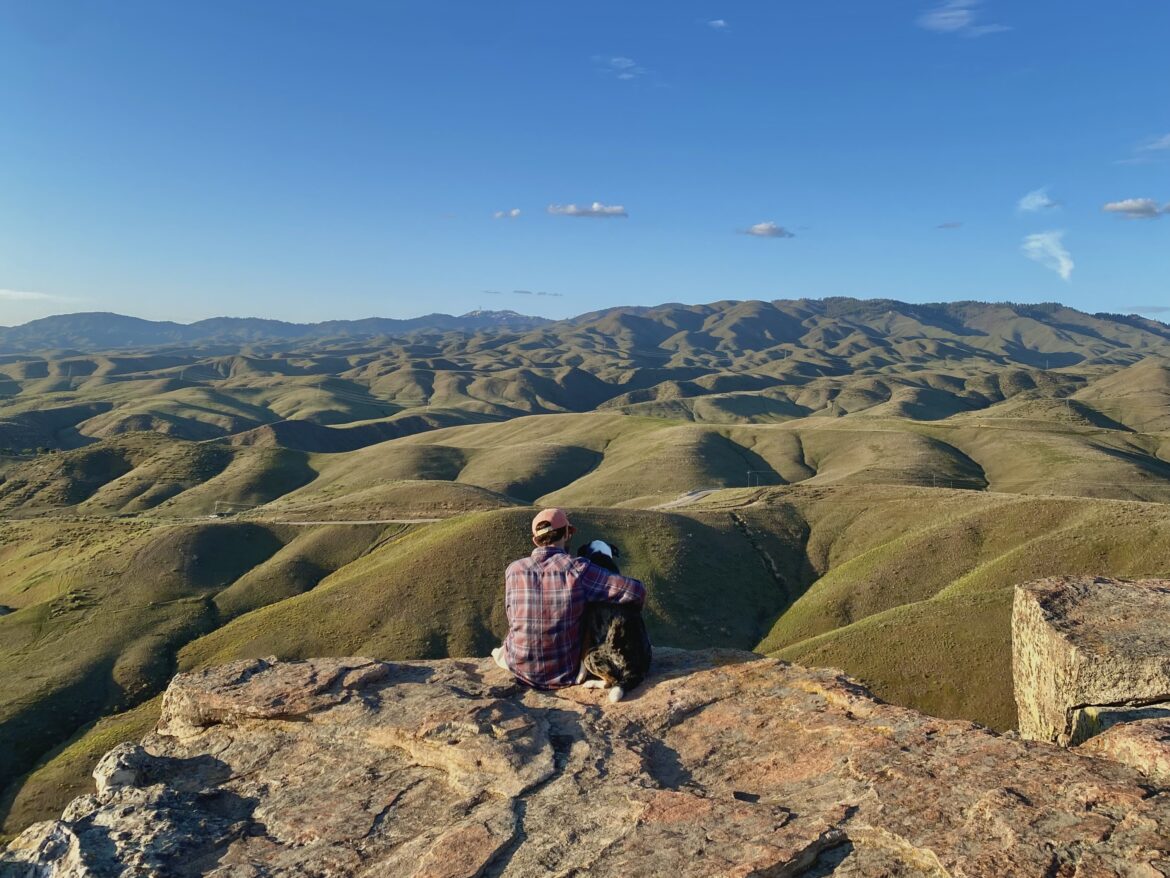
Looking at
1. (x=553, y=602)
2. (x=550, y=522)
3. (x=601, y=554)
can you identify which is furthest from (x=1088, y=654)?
(x=550, y=522)

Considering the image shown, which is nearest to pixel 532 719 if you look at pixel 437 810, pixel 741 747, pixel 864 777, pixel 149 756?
pixel 437 810

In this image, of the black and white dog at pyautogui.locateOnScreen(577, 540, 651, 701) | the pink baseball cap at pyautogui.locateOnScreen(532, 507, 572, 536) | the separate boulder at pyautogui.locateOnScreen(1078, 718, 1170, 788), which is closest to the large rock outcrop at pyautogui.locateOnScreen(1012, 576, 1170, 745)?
the separate boulder at pyautogui.locateOnScreen(1078, 718, 1170, 788)

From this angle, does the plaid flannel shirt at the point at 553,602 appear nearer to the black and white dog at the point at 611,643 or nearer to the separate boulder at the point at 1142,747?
the black and white dog at the point at 611,643

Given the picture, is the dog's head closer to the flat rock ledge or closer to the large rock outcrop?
the flat rock ledge

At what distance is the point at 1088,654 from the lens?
15.6 m

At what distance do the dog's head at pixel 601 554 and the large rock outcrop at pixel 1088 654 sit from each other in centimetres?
1022

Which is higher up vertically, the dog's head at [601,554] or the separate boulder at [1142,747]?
the dog's head at [601,554]

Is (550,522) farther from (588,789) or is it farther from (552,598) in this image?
(588,789)

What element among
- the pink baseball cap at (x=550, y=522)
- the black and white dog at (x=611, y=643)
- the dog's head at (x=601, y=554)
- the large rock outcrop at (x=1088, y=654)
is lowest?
the large rock outcrop at (x=1088, y=654)

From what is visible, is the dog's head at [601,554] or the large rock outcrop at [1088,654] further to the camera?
the large rock outcrop at [1088,654]

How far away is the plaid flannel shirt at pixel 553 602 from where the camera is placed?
13070mm

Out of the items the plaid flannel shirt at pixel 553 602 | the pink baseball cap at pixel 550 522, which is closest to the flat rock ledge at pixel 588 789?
the plaid flannel shirt at pixel 553 602

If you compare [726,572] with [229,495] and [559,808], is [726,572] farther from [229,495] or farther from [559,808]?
[229,495]

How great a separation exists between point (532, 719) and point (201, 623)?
304 feet
